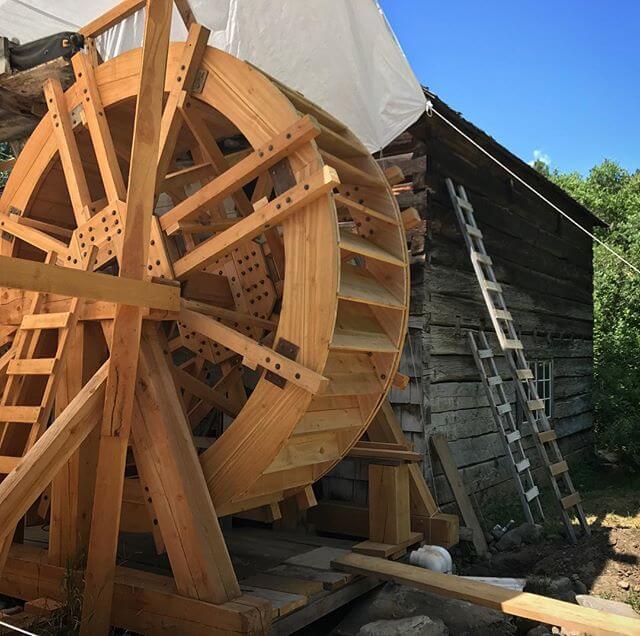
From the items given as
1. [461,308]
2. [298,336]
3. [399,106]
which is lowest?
[298,336]

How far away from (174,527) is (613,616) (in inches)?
80.9

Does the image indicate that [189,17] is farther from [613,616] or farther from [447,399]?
Answer: [613,616]

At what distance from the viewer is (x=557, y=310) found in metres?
8.87

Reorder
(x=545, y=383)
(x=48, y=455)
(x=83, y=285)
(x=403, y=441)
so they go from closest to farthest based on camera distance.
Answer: (x=83, y=285) → (x=48, y=455) → (x=403, y=441) → (x=545, y=383)

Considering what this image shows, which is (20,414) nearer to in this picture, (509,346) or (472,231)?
(472,231)

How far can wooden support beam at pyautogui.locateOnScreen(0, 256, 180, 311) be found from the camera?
271 centimetres

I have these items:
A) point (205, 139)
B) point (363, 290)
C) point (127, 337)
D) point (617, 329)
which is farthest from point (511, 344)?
point (617, 329)

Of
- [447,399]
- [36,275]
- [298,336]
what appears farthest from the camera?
[447,399]

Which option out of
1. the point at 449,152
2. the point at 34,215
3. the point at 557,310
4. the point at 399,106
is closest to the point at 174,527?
the point at 34,215

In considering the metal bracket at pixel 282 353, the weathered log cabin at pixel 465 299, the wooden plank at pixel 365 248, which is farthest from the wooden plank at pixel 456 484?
the metal bracket at pixel 282 353

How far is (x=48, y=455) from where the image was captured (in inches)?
121

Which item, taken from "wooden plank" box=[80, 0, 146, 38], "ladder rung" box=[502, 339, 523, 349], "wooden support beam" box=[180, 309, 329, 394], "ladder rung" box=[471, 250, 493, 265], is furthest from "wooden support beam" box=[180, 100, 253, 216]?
"ladder rung" box=[502, 339, 523, 349]

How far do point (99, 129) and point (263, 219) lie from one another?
4.54 feet

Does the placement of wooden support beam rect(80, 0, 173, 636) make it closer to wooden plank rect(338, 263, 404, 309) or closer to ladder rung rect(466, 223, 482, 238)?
wooden plank rect(338, 263, 404, 309)
